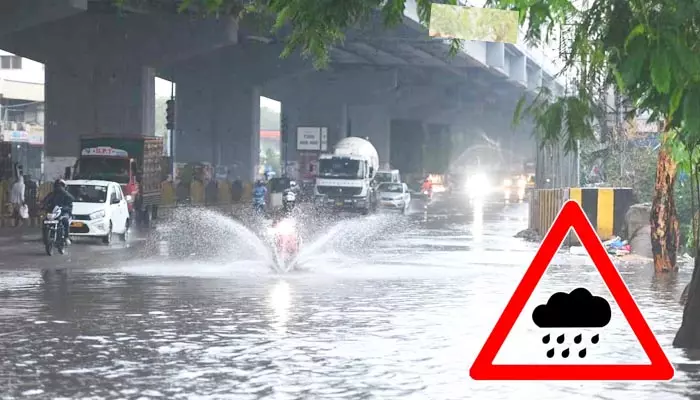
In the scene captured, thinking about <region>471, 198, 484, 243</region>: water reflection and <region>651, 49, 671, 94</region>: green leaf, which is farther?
<region>471, 198, 484, 243</region>: water reflection

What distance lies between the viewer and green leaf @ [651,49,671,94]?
10531 millimetres

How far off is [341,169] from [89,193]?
29.4 metres

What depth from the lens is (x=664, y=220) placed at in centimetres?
2623

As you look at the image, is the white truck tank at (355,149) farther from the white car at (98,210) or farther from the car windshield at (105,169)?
the white car at (98,210)

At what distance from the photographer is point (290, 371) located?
42.5 ft

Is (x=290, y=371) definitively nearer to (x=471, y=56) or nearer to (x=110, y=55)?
(x=110, y=55)

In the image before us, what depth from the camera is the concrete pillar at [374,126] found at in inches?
4414

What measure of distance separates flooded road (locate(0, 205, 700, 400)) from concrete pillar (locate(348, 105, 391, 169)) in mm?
80124

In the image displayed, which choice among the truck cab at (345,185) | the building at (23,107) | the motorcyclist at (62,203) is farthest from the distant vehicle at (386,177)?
the building at (23,107)

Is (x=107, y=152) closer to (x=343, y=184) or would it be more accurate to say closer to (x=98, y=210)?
(x=98, y=210)

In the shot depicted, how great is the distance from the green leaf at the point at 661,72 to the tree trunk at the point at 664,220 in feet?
49.0

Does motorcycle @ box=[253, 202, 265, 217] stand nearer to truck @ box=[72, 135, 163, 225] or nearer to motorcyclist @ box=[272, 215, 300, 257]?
truck @ box=[72, 135, 163, 225]

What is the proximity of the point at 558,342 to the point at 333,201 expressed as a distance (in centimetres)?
5483

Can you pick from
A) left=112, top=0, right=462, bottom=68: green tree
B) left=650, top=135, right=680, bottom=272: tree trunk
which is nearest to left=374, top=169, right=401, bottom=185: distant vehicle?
left=650, top=135, right=680, bottom=272: tree trunk
